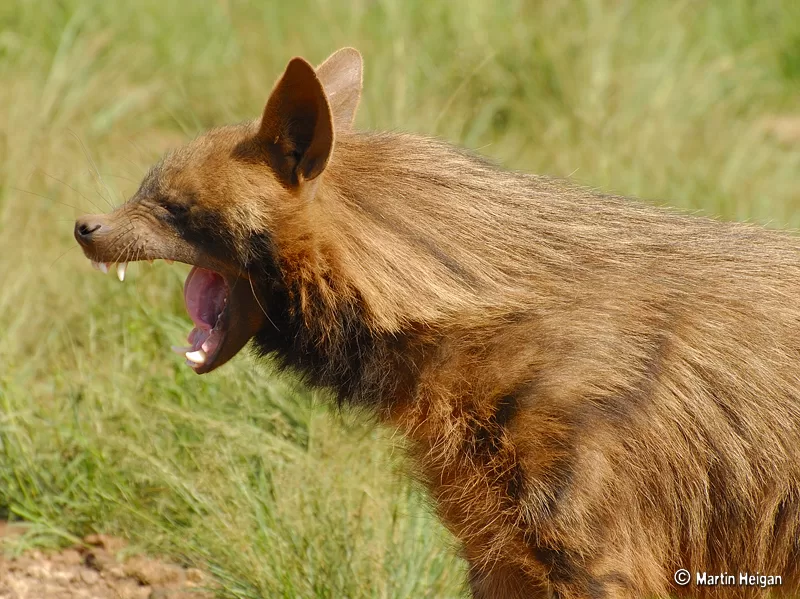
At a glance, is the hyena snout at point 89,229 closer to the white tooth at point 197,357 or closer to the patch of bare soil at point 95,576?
the white tooth at point 197,357

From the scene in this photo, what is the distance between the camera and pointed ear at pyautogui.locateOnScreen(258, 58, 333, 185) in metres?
3.15

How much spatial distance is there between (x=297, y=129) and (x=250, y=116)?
3840 millimetres

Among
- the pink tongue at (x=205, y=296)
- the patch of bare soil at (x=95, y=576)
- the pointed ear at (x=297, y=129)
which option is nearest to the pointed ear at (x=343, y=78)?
the pointed ear at (x=297, y=129)

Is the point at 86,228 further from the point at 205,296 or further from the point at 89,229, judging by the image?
the point at 205,296

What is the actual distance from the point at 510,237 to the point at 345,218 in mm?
444

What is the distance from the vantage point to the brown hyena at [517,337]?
314 centimetres

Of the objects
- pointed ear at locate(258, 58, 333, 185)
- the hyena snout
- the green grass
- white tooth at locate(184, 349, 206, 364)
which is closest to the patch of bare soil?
the green grass

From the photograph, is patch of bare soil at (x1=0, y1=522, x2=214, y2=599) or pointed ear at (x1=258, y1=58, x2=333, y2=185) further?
patch of bare soil at (x1=0, y1=522, x2=214, y2=599)

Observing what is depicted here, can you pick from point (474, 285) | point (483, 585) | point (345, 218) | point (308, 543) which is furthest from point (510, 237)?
point (308, 543)

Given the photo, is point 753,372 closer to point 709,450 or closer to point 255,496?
point 709,450

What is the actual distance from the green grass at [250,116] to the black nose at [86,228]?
733 millimetres

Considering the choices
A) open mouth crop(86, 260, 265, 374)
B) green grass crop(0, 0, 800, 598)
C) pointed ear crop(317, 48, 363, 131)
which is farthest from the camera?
green grass crop(0, 0, 800, 598)

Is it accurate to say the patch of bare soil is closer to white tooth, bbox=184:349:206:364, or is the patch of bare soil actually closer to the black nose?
white tooth, bbox=184:349:206:364

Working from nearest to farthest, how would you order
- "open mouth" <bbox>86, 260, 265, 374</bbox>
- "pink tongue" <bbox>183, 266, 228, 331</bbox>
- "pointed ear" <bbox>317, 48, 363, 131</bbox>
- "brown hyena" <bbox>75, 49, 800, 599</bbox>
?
1. "brown hyena" <bbox>75, 49, 800, 599</bbox>
2. "open mouth" <bbox>86, 260, 265, 374</bbox>
3. "pink tongue" <bbox>183, 266, 228, 331</bbox>
4. "pointed ear" <bbox>317, 48, 363, 131</bbox>
